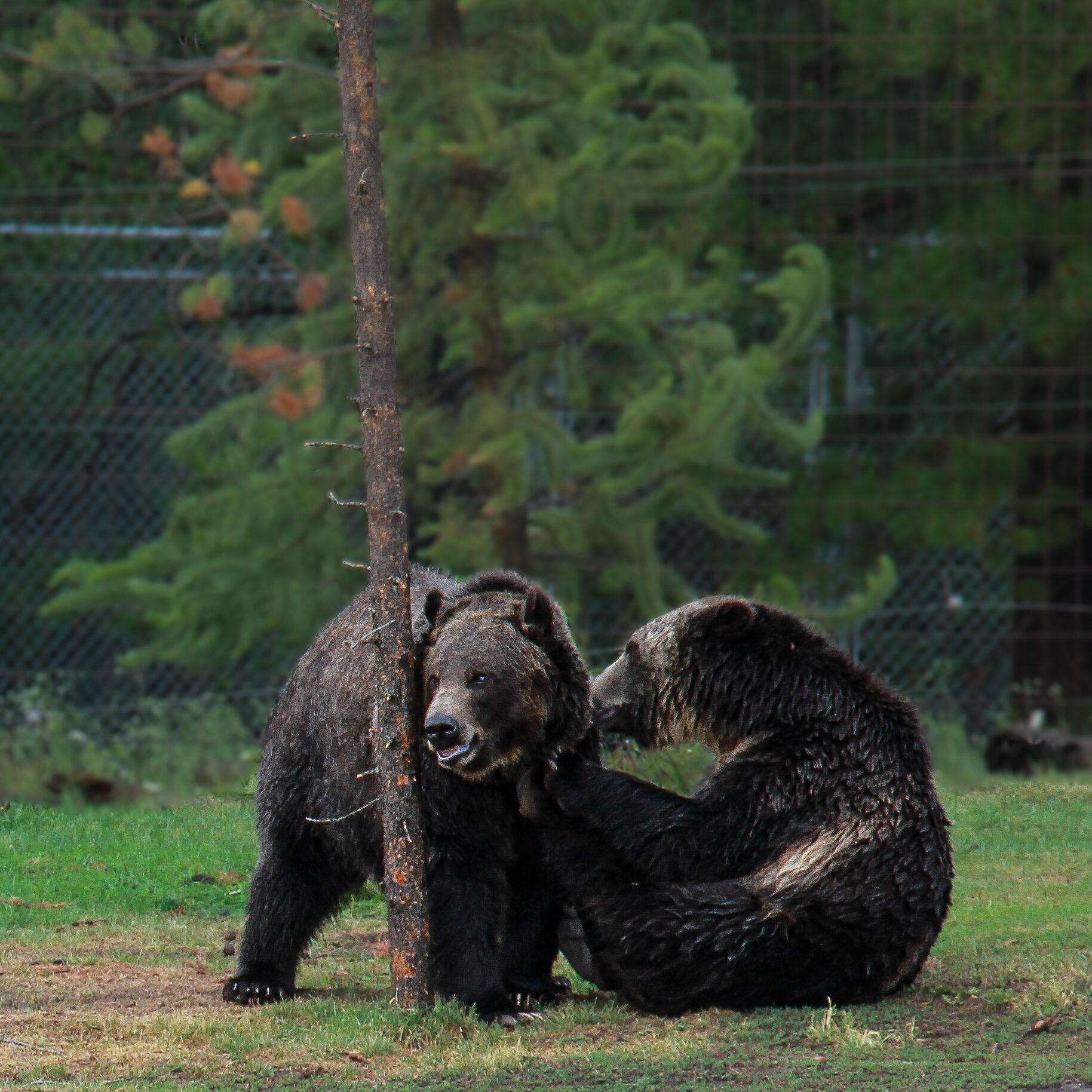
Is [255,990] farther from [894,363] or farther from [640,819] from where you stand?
[894,363]

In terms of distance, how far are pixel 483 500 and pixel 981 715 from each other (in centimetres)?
395

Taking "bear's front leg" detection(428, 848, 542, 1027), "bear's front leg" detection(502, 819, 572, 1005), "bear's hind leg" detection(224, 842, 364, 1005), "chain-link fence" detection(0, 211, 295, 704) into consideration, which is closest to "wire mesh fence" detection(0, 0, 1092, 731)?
"chain-link fence" detection(0, 211, 295, 704)

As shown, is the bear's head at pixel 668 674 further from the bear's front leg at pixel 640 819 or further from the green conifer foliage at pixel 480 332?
the green conifer foliage at pixel 480 332

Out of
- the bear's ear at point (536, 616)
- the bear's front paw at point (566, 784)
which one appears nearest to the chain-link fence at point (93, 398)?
the bear's ear at point (536, 616)

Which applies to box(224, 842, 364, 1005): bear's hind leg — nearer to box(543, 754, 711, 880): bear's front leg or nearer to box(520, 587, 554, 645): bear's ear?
box(543, 754, 711, 880): bear's front leg

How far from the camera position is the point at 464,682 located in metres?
4.50

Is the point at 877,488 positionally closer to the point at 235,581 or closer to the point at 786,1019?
the point at 235,581

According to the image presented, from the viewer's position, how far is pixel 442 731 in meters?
4.36

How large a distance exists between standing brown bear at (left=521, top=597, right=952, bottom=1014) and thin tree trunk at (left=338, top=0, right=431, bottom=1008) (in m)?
0.42

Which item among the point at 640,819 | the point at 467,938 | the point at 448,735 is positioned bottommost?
the point at 467,938

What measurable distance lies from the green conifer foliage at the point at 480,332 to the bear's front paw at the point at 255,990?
423 centimetres

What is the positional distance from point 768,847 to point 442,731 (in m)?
1.04

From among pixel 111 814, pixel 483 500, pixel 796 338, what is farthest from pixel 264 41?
pixel 111 814

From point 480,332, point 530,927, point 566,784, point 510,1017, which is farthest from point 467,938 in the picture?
point 480,332
